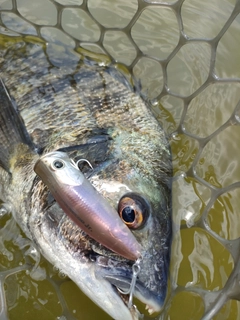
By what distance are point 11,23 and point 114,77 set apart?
873 millimetres

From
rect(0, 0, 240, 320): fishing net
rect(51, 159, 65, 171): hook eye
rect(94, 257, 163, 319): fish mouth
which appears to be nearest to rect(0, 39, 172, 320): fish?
rect(94, 257, 163, 319): fish mouth

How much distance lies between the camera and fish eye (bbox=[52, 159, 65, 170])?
153cm

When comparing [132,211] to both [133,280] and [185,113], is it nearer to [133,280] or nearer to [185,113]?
[133,280]

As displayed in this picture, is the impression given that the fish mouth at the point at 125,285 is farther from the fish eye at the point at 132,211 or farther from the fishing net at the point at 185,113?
the fishing net at the point at 185,113

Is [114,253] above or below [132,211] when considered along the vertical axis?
below

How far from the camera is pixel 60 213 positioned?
1.62 meters

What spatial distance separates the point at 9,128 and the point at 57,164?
0.43 m

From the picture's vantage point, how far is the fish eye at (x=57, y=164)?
1.53m

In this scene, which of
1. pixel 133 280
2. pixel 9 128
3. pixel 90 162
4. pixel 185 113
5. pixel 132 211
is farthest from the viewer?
pixel 185 113

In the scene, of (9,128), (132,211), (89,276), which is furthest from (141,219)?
(9,128)

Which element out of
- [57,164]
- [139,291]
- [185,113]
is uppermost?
[57,164]

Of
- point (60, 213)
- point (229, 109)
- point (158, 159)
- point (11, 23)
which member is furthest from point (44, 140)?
point (229, 109)

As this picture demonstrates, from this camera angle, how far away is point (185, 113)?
236 cm

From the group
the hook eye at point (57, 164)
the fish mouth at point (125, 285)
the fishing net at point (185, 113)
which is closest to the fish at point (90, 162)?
the fish mouth at point (125, 285)
